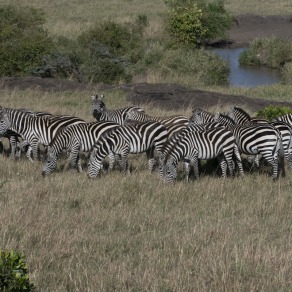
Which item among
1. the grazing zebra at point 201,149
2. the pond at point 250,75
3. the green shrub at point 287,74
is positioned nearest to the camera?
the grazing zebra at point 201,149

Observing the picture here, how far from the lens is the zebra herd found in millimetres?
13453

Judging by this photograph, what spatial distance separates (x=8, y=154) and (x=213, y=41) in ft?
109

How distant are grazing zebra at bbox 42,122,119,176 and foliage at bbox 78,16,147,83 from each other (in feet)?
48.6

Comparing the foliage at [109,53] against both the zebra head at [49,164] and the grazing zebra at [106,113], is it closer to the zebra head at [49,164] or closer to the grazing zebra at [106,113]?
the grazing zebra at [106,113]

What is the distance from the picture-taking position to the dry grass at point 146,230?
7.42 m

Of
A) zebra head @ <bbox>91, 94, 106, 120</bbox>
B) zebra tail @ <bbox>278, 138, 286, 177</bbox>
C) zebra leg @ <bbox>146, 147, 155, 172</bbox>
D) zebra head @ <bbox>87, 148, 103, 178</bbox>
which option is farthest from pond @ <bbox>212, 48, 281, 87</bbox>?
zebra head @ <bbox>87, 148, 103, 178</bbox>

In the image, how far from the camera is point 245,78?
36.4m

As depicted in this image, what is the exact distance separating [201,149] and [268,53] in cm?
2922

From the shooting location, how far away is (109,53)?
3198 cm

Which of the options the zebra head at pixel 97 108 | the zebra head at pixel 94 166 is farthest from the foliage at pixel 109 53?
the zebra head at pixel 94 166

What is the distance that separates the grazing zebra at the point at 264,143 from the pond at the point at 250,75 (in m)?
19.4

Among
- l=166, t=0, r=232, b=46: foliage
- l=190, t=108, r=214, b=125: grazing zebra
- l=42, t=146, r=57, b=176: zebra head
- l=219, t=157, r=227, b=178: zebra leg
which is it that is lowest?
l=42, t=146, r=57, b=176: zebra head

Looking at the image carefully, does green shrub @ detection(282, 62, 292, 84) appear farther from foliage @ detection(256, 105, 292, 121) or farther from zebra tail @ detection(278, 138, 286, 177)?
zebra tail @ detection(278, 138, 286, 177)

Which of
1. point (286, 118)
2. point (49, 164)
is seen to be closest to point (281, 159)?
point (286, 118)
